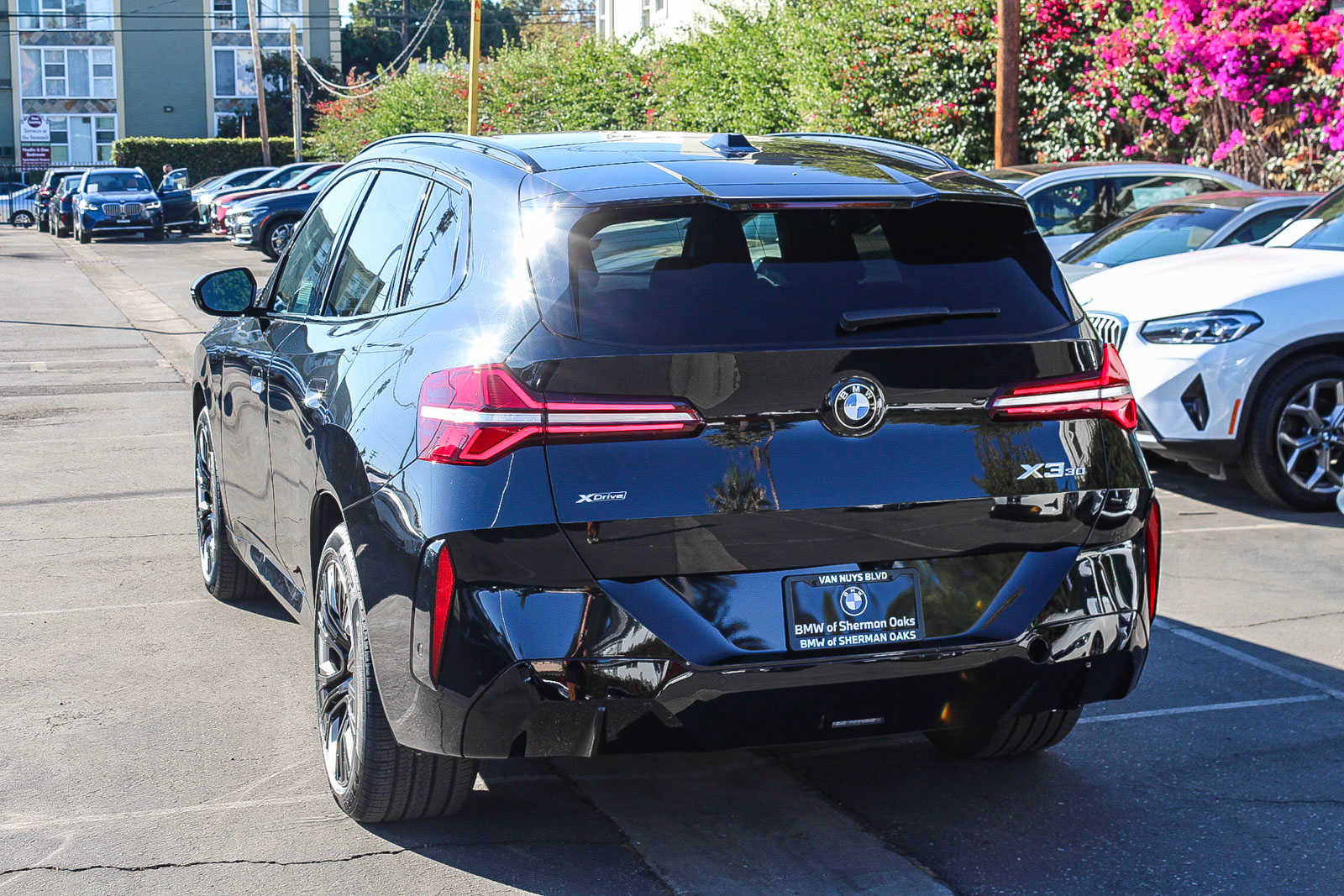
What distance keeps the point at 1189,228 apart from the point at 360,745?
28.3 ft

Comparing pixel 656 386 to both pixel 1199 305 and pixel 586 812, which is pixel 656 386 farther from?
pixel 1199 305

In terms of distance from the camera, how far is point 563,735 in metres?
3.49

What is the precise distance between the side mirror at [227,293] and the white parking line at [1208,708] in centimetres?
315

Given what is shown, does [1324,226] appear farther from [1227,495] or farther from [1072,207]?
[1072,207]

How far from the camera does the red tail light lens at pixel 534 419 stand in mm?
3410

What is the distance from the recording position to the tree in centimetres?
9756

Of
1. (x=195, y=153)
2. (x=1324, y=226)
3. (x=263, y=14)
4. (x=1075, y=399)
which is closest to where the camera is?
(x=1075, y=399)

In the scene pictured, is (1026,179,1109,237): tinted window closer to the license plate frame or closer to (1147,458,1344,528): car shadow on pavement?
(1147,458,1344,528): car shadow on pavement

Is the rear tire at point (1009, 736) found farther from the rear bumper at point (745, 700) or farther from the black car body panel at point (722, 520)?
the rear bumper at point (745, 700)

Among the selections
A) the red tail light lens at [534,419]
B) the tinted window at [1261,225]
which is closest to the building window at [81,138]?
the tinted window at [1261,225]

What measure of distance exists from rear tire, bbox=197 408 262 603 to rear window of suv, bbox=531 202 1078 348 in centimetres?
297

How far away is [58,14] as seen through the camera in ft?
244

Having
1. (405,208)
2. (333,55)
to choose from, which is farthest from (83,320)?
(333,55)

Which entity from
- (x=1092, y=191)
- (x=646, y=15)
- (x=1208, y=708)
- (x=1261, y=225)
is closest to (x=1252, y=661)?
(x=1208, y=708)
